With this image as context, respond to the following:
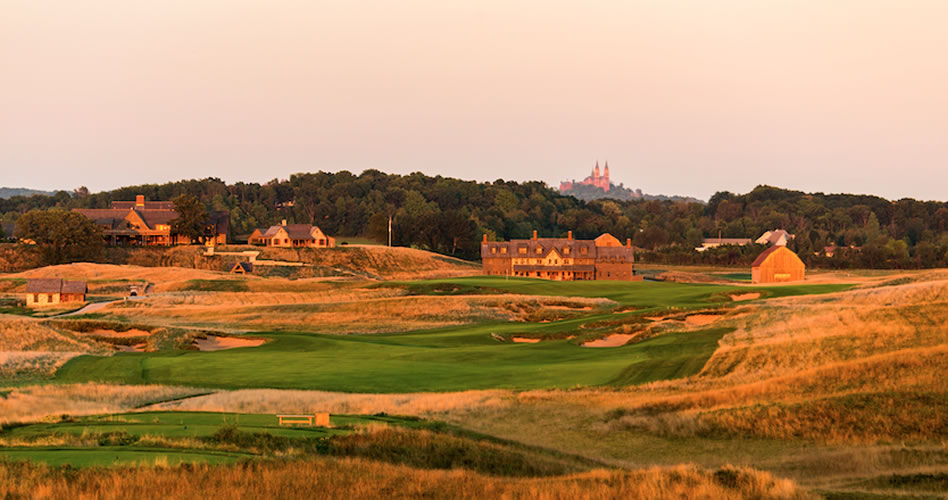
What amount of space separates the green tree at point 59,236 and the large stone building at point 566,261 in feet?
185

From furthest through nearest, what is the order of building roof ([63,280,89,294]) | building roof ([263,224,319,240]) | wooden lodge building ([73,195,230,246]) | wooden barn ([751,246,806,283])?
building roof ([263,224,319,240])
wooden lodge building ([73,195,230,246])
wooden barn ([751,246,806,283])
building roof ([63,280,89,294])

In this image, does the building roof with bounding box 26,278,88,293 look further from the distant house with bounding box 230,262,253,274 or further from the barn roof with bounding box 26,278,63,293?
the distant house with bounding box 230,262,253,274

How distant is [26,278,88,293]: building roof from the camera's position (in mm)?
82125

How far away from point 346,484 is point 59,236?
118 metres

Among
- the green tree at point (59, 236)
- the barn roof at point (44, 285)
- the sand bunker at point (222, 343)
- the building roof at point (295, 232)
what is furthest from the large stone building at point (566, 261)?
the sand bunker at point (222, 343)

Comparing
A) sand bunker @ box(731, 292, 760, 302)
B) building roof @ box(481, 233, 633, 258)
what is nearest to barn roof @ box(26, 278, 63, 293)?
sand bunker @ box(731, 292, 760, 302)

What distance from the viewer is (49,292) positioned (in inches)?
3243

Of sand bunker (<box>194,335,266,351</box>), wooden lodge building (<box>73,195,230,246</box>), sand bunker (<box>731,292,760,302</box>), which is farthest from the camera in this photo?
wooden lodge building (<box>73,195,230,246</box>)

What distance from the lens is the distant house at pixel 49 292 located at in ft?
269

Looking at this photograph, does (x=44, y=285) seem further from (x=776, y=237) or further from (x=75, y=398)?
(x=776, y=237)

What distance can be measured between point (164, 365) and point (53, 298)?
45259 mm

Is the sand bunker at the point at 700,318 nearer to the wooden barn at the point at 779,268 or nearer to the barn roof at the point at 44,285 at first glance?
the wooden barn at the point at 779,268

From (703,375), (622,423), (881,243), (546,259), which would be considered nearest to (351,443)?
(622,423)

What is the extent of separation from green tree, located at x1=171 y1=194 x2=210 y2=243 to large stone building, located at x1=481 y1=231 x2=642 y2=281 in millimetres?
48655
